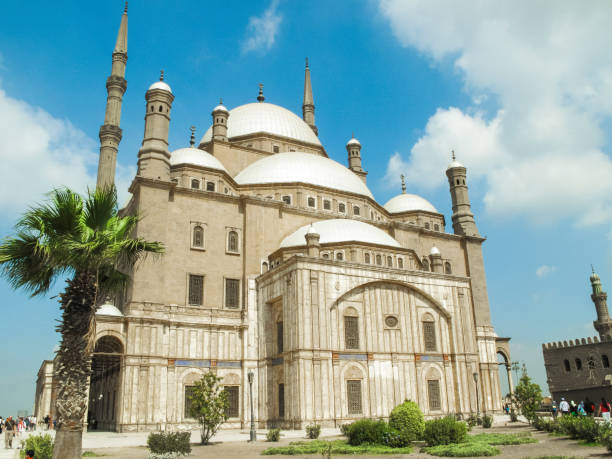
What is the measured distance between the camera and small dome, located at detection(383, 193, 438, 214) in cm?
4297

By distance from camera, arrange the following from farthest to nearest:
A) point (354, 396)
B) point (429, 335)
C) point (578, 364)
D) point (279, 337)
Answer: point (578, 364) → point (429, 335) → point (279, 337) → point (354, 396)

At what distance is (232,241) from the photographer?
3180 cm

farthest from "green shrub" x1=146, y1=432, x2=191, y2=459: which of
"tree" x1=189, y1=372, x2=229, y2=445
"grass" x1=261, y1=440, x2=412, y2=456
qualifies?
"tree" x1=189, y1=372, x2=229, y2=445

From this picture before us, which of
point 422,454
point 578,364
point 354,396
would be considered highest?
point 578,364

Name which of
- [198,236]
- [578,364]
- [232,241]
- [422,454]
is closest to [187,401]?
[198,236]

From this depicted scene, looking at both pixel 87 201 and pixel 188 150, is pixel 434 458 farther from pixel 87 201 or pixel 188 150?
pixel 188 150

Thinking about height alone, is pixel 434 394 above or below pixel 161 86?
below

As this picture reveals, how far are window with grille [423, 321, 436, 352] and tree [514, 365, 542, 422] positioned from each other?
6.28 metres

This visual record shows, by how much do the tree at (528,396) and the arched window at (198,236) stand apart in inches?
738

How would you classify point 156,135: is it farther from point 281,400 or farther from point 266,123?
point 281,400

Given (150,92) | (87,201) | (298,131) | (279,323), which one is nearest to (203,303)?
(279,323)

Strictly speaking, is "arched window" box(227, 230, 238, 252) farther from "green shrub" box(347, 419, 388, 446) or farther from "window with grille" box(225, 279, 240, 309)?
"green shrub" box(347, 419, 388, 446)

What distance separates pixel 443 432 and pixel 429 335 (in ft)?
48.1

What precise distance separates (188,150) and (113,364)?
1519cm
